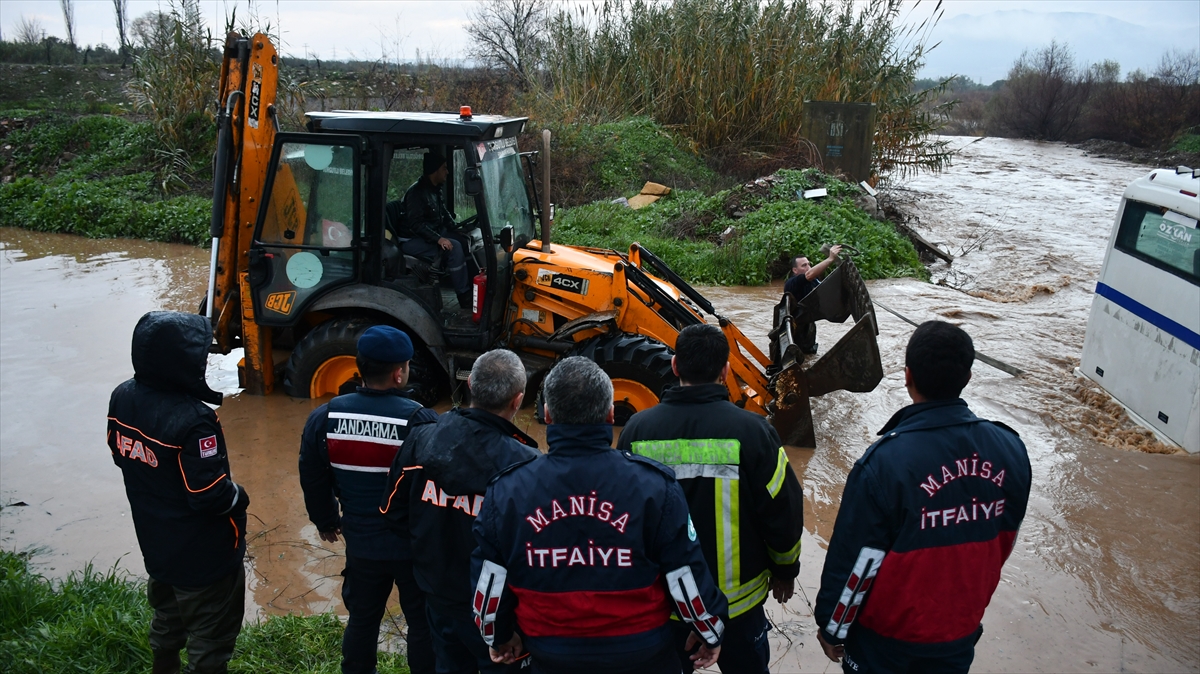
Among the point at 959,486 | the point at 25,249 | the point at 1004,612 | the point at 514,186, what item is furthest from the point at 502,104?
the point at 959,486

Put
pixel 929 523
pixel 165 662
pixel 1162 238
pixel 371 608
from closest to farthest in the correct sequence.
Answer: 1. pixel 929 523
2. pixel 371 608
3. pixel 165 662
4. pixel 1162 238

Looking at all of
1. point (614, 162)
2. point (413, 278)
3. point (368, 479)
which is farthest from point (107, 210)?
point (368, 479)

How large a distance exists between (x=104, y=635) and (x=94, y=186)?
1378cm

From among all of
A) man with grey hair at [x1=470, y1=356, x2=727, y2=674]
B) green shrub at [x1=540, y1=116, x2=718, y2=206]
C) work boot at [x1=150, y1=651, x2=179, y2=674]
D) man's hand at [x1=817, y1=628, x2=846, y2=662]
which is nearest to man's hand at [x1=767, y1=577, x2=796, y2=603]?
man's hand at [x1=817, y1=628, x2=846, y2=662]

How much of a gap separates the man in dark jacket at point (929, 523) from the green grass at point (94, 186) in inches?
498

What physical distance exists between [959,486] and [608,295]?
394 centimetres

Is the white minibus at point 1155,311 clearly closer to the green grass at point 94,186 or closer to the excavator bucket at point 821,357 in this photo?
the excavator bucket at point 821,357

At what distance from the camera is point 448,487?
2613 millimetres

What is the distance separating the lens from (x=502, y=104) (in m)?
16.7

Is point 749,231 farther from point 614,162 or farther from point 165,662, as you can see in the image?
point 165,662

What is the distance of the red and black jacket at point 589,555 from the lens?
216 centimetres

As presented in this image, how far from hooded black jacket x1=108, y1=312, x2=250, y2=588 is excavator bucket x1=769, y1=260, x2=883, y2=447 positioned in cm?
384

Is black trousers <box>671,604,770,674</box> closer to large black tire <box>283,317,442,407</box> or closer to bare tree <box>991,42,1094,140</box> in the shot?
large black tire <box>283,317,442,407</box>

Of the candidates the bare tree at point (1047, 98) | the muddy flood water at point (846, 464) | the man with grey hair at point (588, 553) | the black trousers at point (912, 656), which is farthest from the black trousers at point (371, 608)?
the bare tree at point (1047, 98)
